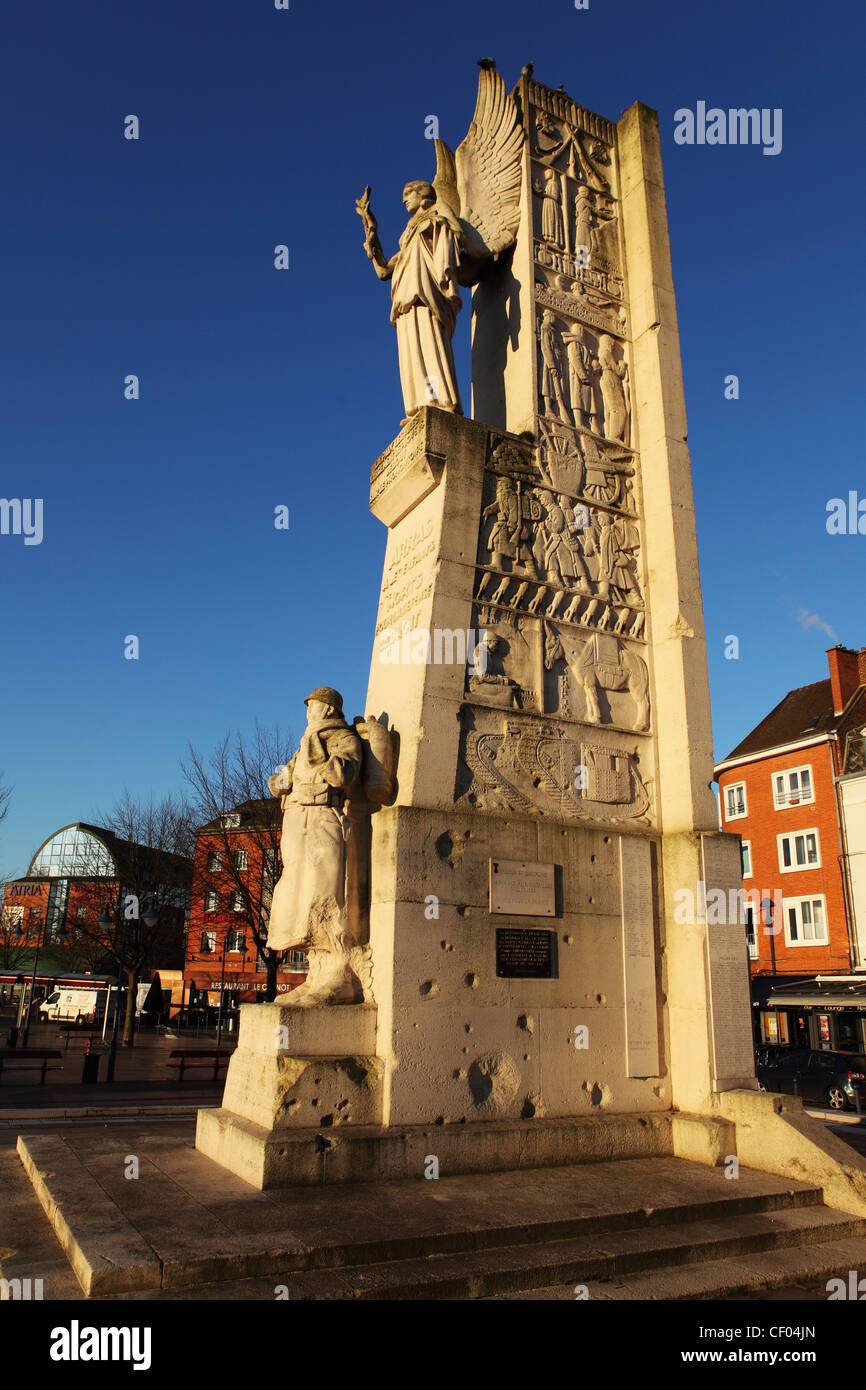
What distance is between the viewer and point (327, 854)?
25.4 ft

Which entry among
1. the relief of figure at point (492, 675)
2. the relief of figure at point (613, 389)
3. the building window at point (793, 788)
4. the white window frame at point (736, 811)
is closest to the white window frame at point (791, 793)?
the building window at point (793, 788)

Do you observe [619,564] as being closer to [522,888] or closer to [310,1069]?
[522,888]

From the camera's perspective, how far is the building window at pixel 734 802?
3709cm

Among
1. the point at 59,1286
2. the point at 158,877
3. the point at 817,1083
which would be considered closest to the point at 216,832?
the point at 158,877

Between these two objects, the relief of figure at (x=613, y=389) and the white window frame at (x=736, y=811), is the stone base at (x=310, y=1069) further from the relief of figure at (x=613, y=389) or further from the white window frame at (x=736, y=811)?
the white window frame at (x=736, y=811)

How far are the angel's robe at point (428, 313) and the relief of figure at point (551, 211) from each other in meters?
1.59

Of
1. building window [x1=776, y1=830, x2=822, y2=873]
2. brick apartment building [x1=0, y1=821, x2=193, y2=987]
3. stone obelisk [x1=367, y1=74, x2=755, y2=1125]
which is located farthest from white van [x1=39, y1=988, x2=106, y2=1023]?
stone obelisk [x1=367, y1=74, x2=755, y2=1125]

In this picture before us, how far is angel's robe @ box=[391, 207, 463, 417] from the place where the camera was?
9719mm

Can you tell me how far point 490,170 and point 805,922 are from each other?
2901 centimetres

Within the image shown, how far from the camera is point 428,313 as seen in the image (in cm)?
989

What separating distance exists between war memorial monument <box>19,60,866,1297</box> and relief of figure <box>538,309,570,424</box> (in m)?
0.04

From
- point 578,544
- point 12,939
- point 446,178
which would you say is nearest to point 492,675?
point 578,544

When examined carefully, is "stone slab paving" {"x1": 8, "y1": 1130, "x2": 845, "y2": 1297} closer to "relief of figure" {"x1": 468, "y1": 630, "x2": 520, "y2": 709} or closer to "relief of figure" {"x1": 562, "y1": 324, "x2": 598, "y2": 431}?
"relief of figure" {"x1": 468, "y1": 630, "x2": 520, "y2": 709}

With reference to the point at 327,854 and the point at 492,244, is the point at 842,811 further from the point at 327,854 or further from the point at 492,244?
the point at 327,854
